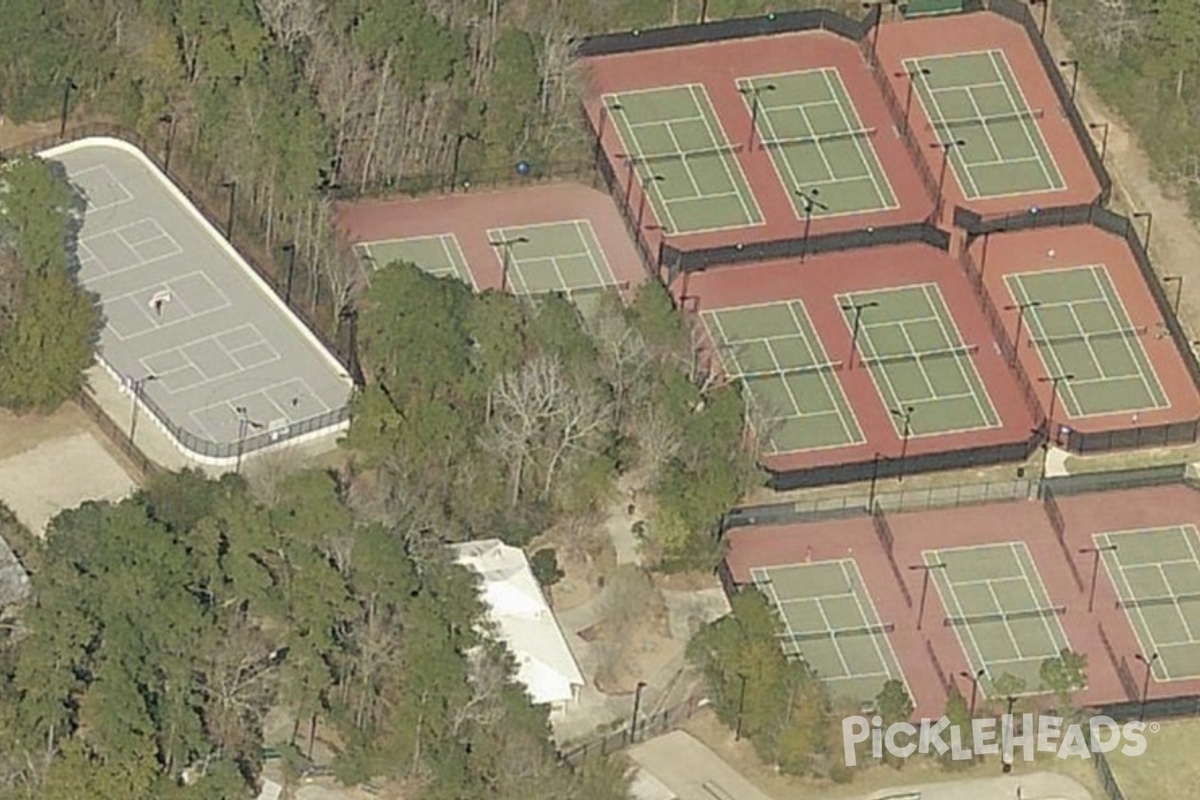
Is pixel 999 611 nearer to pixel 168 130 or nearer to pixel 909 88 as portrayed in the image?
pixel 909 88

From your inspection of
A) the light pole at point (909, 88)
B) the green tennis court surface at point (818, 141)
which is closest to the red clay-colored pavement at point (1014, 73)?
the light pole at point (909, 88)

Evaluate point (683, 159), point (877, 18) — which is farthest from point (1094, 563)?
point (877, 18)

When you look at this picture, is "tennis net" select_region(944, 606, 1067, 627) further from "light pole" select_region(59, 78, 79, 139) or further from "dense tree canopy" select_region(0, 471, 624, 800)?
"light pole" select_region(59, 78, 79, 139)

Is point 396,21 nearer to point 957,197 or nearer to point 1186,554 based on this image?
point 957,197

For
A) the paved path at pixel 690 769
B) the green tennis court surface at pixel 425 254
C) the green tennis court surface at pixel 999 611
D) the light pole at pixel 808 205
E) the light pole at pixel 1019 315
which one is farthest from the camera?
the light pole at pixel 808 205

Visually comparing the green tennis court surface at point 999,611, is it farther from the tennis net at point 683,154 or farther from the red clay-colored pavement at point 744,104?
→ the tennis net at point 683,154

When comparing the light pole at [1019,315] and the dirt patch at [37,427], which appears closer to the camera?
the dirt patch at [37,427]
